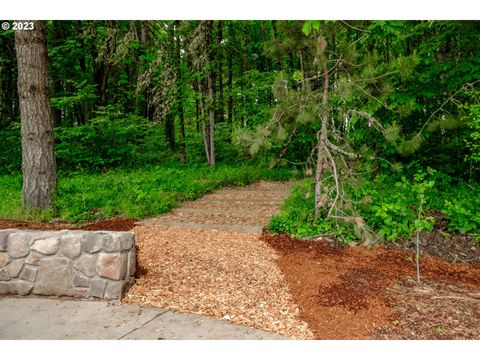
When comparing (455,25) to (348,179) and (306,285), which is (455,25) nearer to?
(348,179)

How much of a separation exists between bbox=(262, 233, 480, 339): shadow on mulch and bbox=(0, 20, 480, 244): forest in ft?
1.58

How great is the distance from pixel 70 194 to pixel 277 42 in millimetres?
5102

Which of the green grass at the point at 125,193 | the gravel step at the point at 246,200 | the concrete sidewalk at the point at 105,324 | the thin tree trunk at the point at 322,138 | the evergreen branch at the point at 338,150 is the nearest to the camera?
the concrete sidewalk at the point at 105,324

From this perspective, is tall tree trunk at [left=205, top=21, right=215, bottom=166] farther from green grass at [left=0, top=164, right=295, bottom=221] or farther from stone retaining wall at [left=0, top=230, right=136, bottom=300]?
stone retaining wall at [left=0, top=230, right=136, bottom=300]

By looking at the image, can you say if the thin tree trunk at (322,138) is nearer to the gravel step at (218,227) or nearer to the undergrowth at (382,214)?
the undergrowth at (382,214)

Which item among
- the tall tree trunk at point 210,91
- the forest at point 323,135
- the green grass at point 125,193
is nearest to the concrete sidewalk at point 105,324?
the forest at point 323,135

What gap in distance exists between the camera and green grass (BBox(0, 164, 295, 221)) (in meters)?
6.49

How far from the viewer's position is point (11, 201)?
703cm

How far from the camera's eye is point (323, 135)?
5223 millimetres

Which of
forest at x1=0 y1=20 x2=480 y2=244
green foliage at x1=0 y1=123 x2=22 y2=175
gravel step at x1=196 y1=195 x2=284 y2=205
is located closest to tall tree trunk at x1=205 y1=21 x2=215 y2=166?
forest at x1=0 y1=20 x2=480 y2=244

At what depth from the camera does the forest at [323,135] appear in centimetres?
505

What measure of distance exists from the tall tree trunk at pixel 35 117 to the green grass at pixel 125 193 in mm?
325

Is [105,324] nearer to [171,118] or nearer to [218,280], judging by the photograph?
[218,280]

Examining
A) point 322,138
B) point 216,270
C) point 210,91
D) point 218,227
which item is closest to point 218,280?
point 216,270
